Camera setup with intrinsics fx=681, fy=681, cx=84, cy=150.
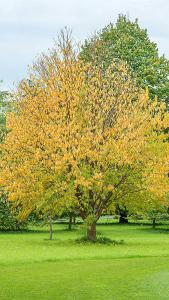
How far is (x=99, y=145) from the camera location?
3750 cm

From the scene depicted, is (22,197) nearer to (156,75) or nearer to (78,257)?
(78,257)

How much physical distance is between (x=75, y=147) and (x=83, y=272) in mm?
14359

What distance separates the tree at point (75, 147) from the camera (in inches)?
1467

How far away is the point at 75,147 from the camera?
37.7 meters

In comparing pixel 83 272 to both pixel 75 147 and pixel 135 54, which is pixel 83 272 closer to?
pixel 75 147

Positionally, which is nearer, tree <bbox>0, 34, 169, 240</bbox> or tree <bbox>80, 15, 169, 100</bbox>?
tree <bbox>0, 34, 169, 240</bbox>

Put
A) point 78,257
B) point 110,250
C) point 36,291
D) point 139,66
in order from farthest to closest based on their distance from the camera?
point 139,66 → point 110,250 → point 78,257 → point 36,291

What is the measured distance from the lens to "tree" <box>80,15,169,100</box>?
66.8m

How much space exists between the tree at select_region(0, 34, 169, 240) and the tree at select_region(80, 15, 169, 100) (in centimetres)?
2660

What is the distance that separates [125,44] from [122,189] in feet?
103

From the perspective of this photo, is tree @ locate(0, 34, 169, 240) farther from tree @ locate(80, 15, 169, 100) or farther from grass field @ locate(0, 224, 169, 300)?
tree @ locate(80, 15, 169, 100)

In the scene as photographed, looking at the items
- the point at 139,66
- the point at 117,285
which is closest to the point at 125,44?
the point at 139,66

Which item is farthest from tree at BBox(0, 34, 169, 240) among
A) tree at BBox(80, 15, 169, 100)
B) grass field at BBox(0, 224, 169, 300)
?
tree at BBox(80, 15, 169, 100)

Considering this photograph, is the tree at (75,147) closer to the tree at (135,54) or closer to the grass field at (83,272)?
the grass field at (83,272)
